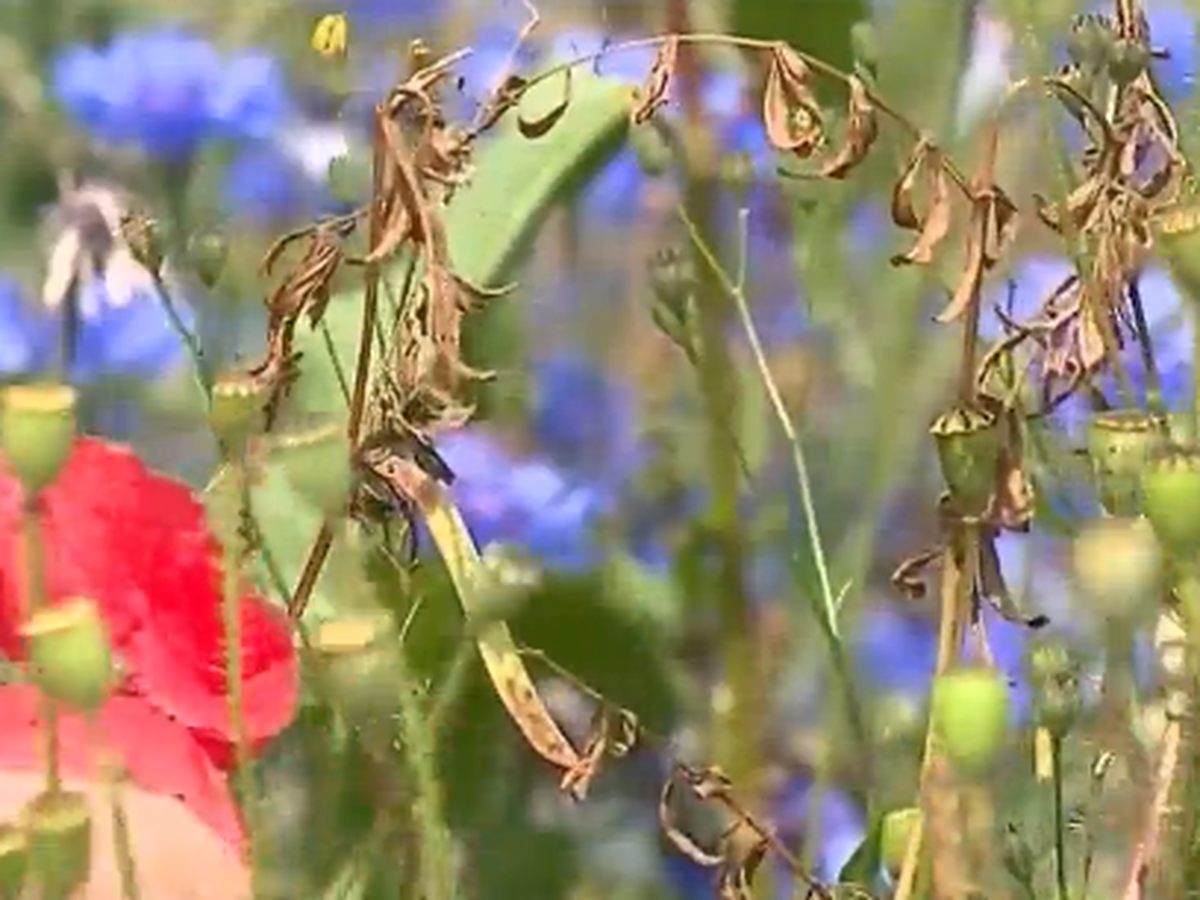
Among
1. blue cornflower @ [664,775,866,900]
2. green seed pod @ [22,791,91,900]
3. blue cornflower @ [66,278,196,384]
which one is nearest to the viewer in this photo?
green seed pod @ [22,791,91,900]

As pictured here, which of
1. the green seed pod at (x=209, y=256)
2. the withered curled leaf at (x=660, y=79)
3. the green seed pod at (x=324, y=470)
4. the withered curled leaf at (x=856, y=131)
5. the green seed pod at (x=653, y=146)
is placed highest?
the green seed pod at (x=653, y=146)

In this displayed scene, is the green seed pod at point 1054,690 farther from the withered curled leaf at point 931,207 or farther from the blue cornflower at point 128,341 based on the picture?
the blue cornflower at point 128,341

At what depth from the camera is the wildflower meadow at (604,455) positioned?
0.22 m

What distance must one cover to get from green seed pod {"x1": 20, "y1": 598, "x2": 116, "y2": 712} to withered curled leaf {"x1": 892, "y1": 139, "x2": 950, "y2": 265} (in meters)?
0.08

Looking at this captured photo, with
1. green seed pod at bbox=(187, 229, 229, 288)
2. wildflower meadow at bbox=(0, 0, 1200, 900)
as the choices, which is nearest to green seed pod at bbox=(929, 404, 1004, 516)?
wildflower meadow at bbox=(0, 0, 1200, 900)

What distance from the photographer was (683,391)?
1.19ft

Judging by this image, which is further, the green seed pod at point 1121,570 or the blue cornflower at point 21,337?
the blue cornflower at point 21,337

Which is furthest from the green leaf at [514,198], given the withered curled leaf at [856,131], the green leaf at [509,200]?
the withered curled leaf at [856,131]

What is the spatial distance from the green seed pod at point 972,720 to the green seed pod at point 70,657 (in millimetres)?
66

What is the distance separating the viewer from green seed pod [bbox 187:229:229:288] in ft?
1.00

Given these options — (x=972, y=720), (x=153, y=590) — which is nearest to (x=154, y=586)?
(x=153, y=590)

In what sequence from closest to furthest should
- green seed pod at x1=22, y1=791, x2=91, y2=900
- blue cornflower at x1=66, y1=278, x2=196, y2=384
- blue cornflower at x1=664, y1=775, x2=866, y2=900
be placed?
1. green seed pod at x1=22, y1=791, x2=91, y2=900
2. blue cornflower at x1=664, y1=775, x2=866, y2=900
3. blue cornflower at x1=66, y1=278, x2=196, y2=384

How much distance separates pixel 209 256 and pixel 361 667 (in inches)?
4.2

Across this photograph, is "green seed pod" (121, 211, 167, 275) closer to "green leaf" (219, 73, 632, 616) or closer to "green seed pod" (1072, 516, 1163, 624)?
"green leaf" (219, 73, 632, 616)
